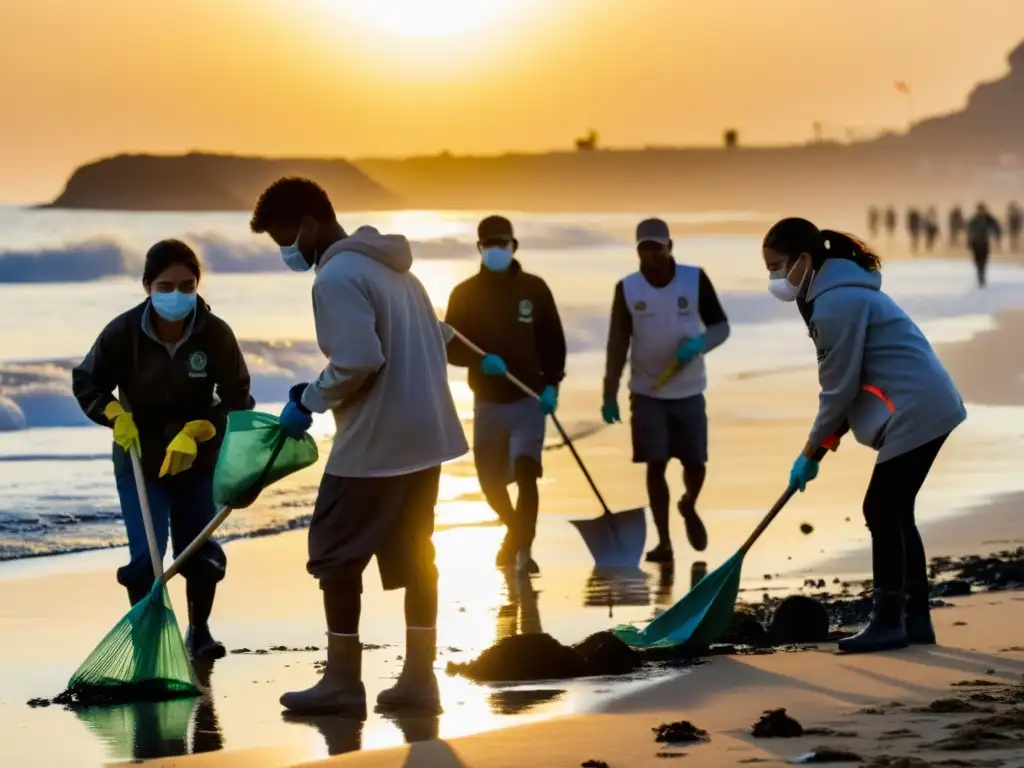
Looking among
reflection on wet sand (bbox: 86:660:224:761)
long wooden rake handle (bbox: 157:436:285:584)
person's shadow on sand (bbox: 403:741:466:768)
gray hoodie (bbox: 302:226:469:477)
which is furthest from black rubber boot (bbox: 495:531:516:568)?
person's shadow on sand (bbox: 403:741:466:768)

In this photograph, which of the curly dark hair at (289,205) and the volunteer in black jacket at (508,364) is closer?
the curly dark hair at (289,205)

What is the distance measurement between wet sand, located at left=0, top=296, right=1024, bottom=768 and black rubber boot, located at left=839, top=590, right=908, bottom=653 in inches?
3.6

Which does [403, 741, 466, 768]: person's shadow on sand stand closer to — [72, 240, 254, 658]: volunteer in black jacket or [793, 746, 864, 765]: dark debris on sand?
[793, 746, 864, 765]: dark debris on sand

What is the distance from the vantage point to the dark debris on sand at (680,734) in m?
6.02

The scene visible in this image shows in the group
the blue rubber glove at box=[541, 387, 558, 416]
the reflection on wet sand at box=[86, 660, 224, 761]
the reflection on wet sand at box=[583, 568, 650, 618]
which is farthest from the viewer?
the blue rubber glove at box=[541, 387, 558, 416]

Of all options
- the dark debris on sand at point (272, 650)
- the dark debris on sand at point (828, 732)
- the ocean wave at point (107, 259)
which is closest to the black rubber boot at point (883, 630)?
A: the dark debris on sand at point (828, 732)

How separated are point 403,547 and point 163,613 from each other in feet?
3.18

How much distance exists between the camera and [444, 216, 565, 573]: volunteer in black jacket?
10.6 m

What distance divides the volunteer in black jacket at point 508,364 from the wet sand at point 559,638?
0.33m

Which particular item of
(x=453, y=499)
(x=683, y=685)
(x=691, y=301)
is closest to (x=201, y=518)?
(x=683, y=685)

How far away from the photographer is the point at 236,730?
6637 millimetres

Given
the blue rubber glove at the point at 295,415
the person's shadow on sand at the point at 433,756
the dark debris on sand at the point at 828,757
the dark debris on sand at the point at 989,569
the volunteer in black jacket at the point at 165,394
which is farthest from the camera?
the dark debris on sand at the point at 989,569

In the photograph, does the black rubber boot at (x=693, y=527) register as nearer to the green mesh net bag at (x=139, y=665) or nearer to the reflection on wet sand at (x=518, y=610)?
the reflection on wet sand at (x=518, y=610)

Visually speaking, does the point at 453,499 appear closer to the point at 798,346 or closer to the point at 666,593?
the point at 666,593
